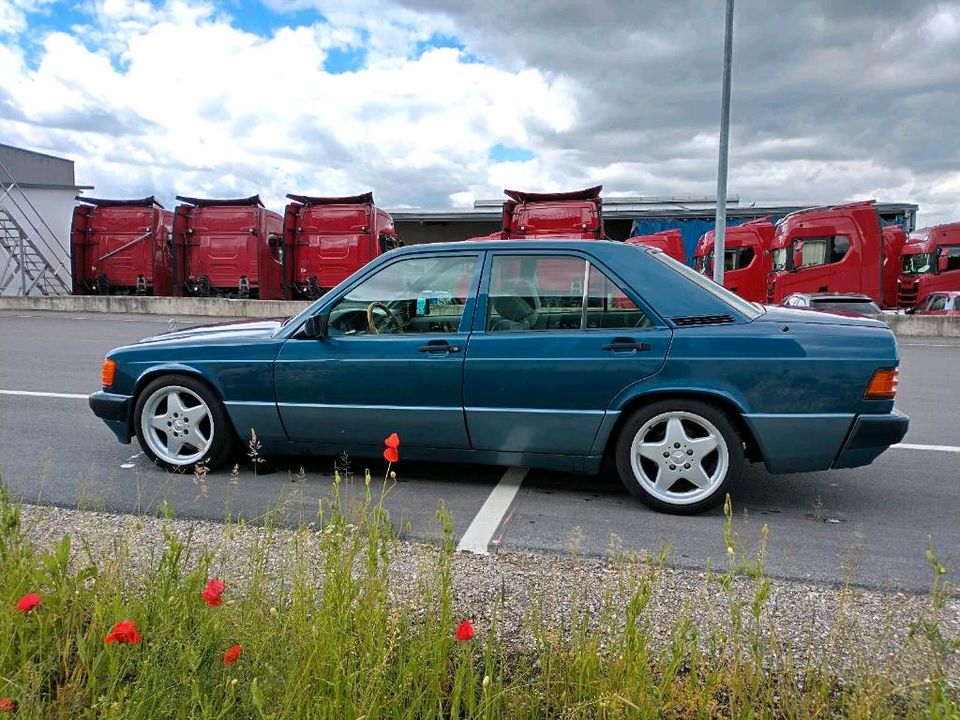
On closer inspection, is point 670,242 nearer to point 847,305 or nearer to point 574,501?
point 847,305

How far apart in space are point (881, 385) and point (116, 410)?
4.56m

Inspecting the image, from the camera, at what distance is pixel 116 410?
15.5 ft

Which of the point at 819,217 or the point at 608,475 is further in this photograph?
the point at 819,217

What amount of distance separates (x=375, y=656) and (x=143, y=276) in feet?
68.7

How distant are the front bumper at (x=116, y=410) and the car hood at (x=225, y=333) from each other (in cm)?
42

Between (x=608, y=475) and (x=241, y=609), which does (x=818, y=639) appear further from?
(x=608, y=475)

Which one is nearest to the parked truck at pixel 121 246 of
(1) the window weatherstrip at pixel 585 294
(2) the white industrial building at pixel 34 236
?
(2) the white industrial building at pixel 34 236

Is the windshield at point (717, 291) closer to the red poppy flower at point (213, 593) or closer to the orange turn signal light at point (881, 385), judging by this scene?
the orange turn signal light at point (881, 385)

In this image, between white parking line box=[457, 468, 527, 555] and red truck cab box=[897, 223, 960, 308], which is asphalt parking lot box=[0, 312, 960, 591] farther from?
red truck cab box=[897, 223, 960, 308]

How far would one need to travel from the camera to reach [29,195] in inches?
1042

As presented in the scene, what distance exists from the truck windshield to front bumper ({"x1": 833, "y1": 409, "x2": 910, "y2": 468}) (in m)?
18.9

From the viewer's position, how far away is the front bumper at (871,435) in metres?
3.78

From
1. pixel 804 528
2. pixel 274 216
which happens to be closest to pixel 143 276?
pixel 274 216

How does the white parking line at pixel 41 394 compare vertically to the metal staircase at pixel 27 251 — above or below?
below
